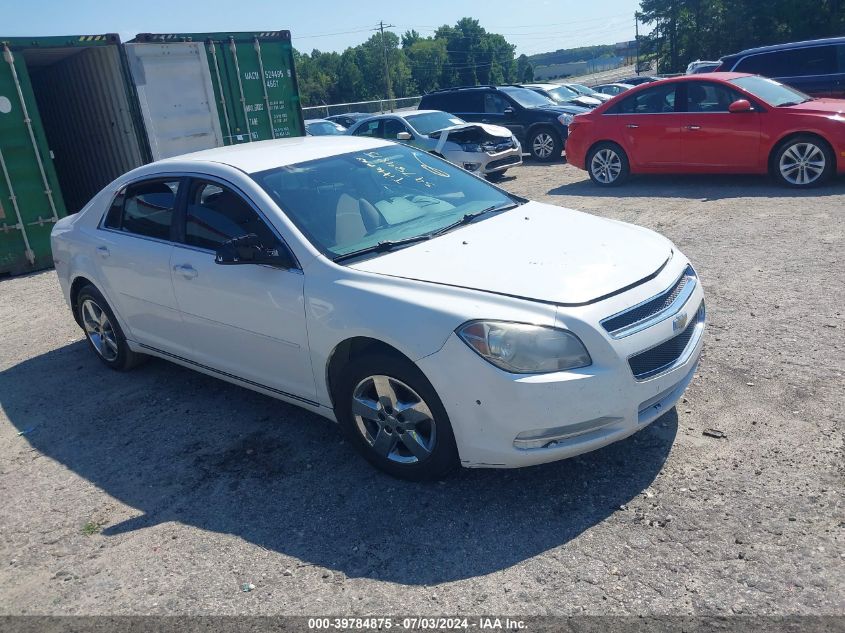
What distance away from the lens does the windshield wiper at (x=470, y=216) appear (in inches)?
166

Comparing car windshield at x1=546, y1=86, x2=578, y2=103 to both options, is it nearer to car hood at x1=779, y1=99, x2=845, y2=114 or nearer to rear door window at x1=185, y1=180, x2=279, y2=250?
car hood at x1=779, y1=99, x2=845, y2=114

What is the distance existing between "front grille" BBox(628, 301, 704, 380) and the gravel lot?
1.79ft

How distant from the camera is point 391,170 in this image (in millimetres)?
4711

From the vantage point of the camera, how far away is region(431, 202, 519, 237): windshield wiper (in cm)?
422

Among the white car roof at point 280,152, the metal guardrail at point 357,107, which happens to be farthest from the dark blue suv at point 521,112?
the metal guardrail at point 357,107

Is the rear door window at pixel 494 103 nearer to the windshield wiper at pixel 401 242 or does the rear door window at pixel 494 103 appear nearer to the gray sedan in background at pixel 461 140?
the gray sedan in background at pixel 461 140

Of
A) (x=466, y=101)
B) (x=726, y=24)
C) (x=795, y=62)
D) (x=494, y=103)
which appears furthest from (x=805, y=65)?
(x=726, y=24)

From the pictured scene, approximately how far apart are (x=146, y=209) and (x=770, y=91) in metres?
8.61

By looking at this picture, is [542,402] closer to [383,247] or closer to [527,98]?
[383,247]

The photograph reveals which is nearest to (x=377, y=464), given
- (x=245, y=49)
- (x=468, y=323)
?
(x=468, y=323)

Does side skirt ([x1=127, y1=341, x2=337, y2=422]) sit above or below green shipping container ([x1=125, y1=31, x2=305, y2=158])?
below

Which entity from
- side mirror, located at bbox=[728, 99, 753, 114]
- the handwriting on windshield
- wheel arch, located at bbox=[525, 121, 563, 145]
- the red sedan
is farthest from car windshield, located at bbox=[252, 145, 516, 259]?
wheel arch, located at bbox=[525, 121, 563, 145]

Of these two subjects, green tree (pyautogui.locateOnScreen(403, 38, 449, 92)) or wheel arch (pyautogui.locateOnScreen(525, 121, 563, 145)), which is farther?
green tree (pyautogui.locateOnScreen(403, 38, 449, 92))

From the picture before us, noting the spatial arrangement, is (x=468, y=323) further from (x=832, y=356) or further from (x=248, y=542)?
(x=832, y=356)
